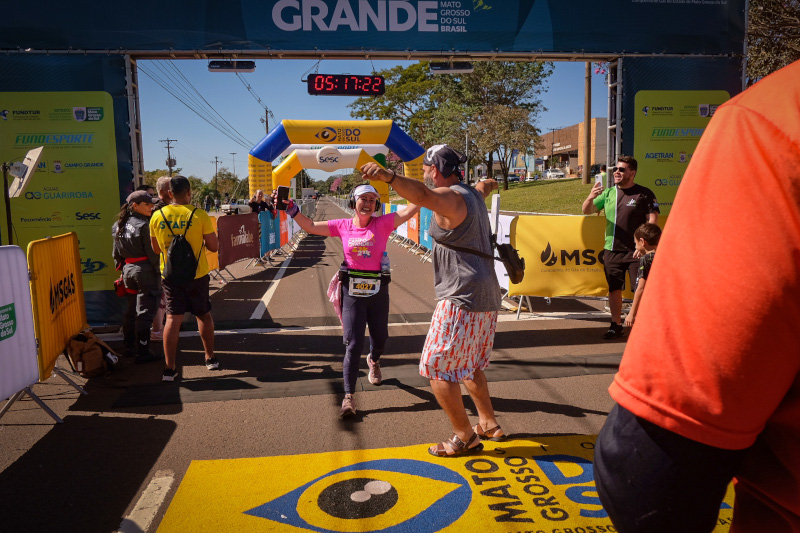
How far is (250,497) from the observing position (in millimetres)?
3271

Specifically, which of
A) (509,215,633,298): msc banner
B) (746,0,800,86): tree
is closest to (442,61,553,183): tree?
(746,0,800,86): tree

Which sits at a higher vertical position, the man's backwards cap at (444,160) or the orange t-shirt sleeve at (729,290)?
the man's backwards cap at (444,160)

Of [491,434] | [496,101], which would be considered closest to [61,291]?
[491,434]

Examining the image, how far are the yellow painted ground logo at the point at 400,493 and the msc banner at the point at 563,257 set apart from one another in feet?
14.3

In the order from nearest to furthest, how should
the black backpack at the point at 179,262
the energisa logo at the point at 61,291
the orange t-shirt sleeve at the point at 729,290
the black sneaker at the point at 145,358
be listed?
the orange t-shirt sleeve at the point at 729,290 → the energisa logo at the point at 61,291 → the black backpack at the point at 179,262 → the black sneaker at the point at 145,358

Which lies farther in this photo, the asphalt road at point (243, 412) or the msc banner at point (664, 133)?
the msc banner at point (664, 133)

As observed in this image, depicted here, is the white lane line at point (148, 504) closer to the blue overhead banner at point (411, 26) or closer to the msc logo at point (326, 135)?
the blue overhead banner at point (411, 26)

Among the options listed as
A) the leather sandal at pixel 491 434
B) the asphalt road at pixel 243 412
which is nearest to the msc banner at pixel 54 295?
the asphalt road at pixel 243 412

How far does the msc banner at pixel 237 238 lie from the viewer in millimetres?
12625

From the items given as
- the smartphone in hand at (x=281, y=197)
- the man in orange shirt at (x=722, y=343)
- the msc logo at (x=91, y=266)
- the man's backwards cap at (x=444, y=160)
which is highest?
the man's backwards cap at (x=444, y=160)

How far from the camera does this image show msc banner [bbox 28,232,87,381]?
4.74 meters

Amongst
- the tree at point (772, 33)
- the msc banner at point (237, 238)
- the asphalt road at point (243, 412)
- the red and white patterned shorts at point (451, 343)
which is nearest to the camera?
the asphalt road at point (243, 412)

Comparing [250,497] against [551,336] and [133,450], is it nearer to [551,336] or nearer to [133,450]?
[133,450]

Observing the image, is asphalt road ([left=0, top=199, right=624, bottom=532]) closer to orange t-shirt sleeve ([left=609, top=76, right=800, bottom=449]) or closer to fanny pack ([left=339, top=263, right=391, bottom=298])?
fanny pack ([left=339, top=263, right=391, bottom=298])
